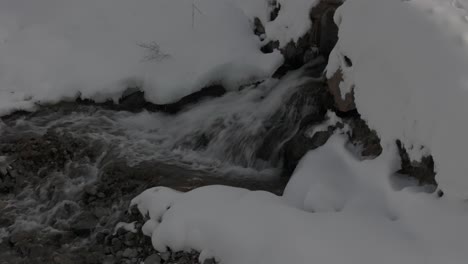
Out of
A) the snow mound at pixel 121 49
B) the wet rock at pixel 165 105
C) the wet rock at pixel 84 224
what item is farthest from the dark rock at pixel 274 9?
the wet rock at pixel 84 224

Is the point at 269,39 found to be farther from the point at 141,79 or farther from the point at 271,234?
the point at 271,234

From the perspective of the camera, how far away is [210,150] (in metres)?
5.36

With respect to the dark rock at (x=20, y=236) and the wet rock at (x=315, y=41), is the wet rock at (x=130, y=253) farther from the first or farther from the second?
the wet rock at (x=315, y=41)

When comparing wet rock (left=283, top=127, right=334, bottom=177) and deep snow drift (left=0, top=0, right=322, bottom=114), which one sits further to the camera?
deep snow drift (left=0, top=0, right=322, bottom=114)

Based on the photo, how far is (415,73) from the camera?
358 centimetres

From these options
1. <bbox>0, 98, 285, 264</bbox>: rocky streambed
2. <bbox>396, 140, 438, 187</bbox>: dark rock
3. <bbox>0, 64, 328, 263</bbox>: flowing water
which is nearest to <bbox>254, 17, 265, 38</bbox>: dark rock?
<bbox>0, 64, 328, 263</bbox>: flowing water

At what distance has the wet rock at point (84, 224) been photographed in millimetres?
4375

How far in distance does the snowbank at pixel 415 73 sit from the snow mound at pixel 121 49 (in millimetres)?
1712

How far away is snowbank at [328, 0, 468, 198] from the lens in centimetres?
321

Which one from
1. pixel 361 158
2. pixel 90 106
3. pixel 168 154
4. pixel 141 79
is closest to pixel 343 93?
pixel 361 158

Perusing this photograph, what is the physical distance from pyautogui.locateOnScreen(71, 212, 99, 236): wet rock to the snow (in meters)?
0.45

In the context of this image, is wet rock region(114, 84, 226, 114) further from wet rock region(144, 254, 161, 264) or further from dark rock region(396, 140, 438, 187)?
dark rock region(396, 140, 438, 187)

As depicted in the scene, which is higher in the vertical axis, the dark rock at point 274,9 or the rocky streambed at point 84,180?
the dark rock at point 274,9

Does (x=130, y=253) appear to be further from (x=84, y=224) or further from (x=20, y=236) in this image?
(x=20, y=236)
